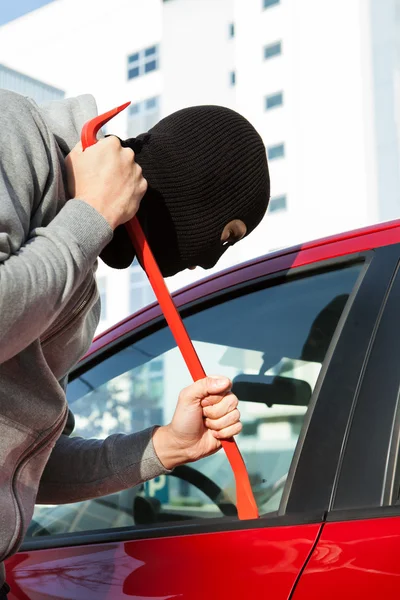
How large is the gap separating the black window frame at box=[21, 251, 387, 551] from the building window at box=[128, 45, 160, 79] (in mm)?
34677

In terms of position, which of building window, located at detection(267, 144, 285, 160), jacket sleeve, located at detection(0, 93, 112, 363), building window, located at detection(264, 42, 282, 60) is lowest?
jacket sleeve, located at detection(0, 93, 112, 363)

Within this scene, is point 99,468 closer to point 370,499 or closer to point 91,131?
point 370,499

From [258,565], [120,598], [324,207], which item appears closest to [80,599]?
[120,598]

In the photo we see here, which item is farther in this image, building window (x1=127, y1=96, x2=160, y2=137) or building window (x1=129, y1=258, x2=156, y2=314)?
building window (x1=127, y1=96, x2=160, y2=137)

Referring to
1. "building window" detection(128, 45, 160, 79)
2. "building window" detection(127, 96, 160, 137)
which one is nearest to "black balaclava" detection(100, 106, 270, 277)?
"building window" detection(127, 96, 160, 137)

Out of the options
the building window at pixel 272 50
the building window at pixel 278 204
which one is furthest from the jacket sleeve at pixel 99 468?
the building window at pixel 272 50

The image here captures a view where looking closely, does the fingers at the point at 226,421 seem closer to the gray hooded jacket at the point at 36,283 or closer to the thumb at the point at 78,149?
the gray hooded jacket at the point at 36,283

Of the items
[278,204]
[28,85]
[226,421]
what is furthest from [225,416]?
[28,85]

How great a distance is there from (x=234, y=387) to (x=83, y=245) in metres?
1.04

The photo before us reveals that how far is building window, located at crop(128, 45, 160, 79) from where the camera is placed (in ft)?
115

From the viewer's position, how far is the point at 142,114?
113 feet

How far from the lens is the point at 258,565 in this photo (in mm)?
1307

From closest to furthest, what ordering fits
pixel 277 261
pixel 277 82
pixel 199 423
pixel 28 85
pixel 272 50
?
pixel 199 423, pixel 277 261, pixel 277 82, pixel 272 50, pixel 28 85

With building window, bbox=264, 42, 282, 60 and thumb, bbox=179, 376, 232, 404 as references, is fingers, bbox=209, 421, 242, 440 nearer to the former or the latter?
thumb, bbox=179, 376, 232, 404
